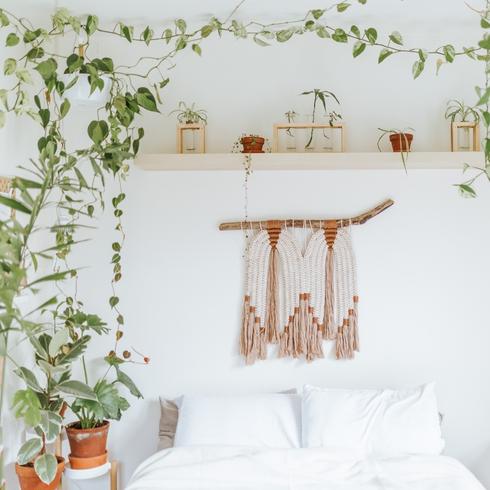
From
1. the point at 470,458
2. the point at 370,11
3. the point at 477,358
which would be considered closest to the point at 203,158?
the point at 370,11

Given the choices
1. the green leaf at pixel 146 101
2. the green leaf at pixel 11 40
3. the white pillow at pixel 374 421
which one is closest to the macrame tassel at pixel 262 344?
the white pillow at pixel 374 421

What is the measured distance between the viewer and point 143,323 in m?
2.89

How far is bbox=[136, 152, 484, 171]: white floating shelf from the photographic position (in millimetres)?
2672

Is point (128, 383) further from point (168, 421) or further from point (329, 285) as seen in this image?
point (329, 285)

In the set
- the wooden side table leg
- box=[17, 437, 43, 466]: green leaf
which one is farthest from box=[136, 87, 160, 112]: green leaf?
the wooden side table leg

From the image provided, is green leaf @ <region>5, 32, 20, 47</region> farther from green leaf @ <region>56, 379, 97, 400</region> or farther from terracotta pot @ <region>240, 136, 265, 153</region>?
green leaf @ <region>56, 379, 97, 400</region>

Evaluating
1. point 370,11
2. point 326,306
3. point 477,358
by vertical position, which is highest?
point 370,11

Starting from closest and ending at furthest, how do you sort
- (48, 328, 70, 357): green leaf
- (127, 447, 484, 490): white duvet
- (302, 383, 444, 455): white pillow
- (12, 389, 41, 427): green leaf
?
1. (12, 389, 41, 427): green leaf
2. (127, 447, 484, 490): white duvet
3. (48, 328, 70, 357): green leaf
4. (302, 383, 444, 455): white pillow

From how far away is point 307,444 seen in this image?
2479 millimetres

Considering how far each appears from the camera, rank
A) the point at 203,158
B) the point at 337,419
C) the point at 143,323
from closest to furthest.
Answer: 1. the point at 337,419
2. the point at 203,158
3. the point at 143,323

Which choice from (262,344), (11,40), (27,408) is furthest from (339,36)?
(27,408)

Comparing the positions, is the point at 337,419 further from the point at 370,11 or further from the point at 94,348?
the point at 370,11

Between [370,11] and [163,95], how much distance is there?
1.10 meters

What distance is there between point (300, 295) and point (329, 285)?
0.15 meters
